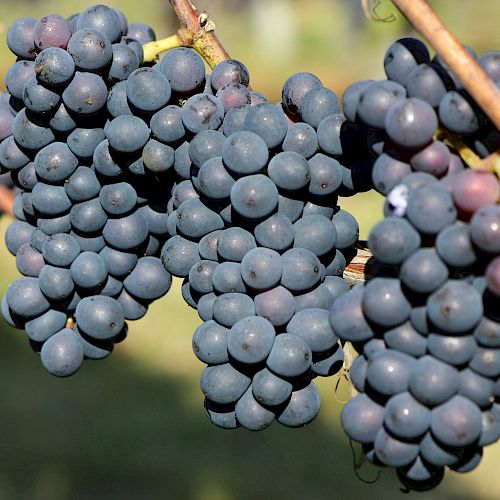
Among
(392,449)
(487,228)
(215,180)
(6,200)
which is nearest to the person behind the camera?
(487,228)

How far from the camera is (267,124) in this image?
40.5 inches

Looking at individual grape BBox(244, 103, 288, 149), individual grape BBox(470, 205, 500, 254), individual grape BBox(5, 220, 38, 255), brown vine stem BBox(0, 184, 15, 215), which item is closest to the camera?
individual grape BBox(470, 205, 500, 254)

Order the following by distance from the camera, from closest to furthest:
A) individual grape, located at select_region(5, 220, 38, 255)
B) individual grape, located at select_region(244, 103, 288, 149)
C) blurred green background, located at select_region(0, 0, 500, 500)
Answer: individual grape, located at select_region(244, 103, 288, 149)
individual grape, located at select_region(5, 220, 38, 255)
blurred green background, located at select_region(0, 0, 500, 500)

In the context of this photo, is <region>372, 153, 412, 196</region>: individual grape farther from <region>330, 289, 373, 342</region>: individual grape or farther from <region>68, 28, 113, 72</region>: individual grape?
<region>68, 28, 113, 72</region>: individual grape

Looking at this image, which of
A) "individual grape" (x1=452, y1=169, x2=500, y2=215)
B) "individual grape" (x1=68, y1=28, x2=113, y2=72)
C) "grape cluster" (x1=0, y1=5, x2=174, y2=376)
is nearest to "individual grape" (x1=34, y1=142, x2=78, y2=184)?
"grape cluster" (x1=0, y1=5, x2=174, y2=376)

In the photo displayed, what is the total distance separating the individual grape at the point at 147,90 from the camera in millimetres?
1077

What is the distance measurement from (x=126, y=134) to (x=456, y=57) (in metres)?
0.44

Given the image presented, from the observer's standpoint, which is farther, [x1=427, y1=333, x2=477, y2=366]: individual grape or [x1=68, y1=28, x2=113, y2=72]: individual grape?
[x1=68, y1=28, x2=113, y2=72]: individual grape

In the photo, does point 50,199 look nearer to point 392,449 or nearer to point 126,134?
point 126,134

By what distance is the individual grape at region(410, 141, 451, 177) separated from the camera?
902 mm

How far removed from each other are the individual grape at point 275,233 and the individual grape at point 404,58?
0.22 metres

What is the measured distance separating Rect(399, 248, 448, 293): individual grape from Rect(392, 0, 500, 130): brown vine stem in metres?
0.16

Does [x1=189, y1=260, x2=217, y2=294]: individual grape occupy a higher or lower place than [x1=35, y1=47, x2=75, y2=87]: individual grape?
lower

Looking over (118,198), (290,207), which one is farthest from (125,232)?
(290,207)
